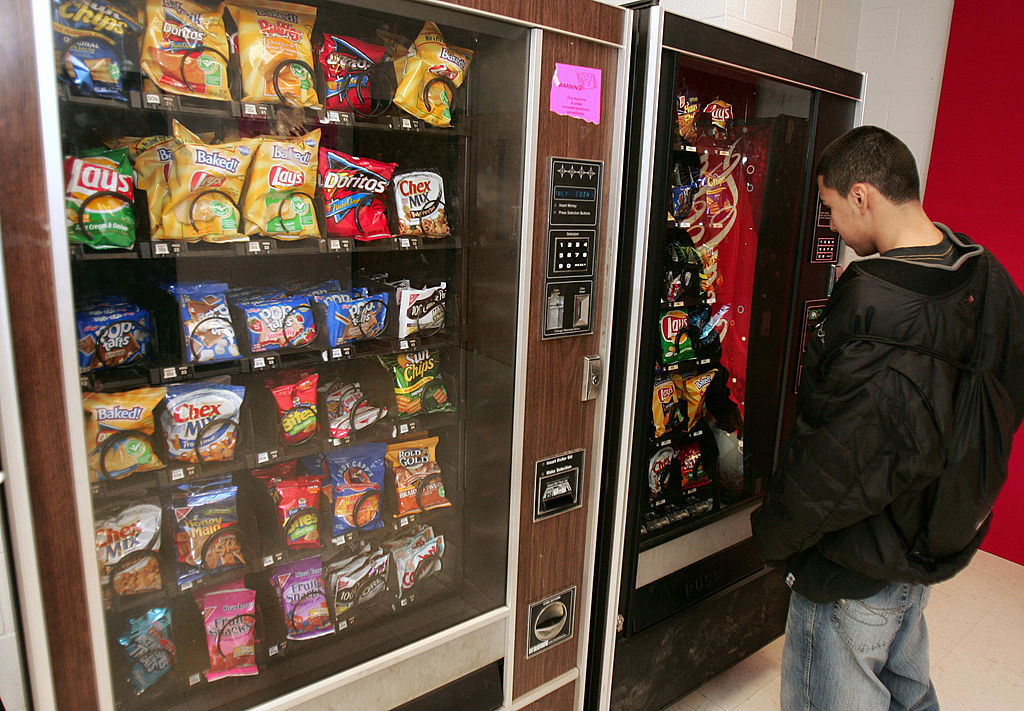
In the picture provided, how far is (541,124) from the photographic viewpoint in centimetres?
155

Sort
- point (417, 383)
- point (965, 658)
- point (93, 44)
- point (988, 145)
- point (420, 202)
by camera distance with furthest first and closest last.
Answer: point (988, 145) → point (965, 658) → point (417, 383) → point (420, 202) → point (93, 44)

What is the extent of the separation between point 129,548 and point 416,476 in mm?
698

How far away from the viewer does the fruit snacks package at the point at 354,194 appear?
1603mm

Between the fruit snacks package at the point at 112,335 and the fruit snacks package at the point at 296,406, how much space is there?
0.31 metres

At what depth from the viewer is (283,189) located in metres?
1.51

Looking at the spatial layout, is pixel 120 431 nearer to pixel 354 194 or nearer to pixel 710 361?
pixel 354 194

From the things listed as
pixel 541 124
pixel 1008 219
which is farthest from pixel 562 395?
pixel 1008 219

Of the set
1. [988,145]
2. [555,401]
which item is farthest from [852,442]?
[988,145]

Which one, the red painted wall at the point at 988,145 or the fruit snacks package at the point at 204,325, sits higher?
the red painted wall at the point at 988,145

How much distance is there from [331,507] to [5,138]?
109cm

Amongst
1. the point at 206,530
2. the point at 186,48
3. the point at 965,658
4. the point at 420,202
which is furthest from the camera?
the point at 965,658

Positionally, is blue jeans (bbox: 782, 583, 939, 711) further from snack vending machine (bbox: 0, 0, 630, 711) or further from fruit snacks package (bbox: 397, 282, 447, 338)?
fruit snacks package (bbox: 397, 282, 447, 338)

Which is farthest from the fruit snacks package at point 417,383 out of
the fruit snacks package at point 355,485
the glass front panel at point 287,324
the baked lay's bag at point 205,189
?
the baked lay's bag at point 205,189

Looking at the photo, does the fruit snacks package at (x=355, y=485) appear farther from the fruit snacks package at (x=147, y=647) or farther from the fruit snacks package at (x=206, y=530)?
the fruit snacks package at (x=147, y=647)
